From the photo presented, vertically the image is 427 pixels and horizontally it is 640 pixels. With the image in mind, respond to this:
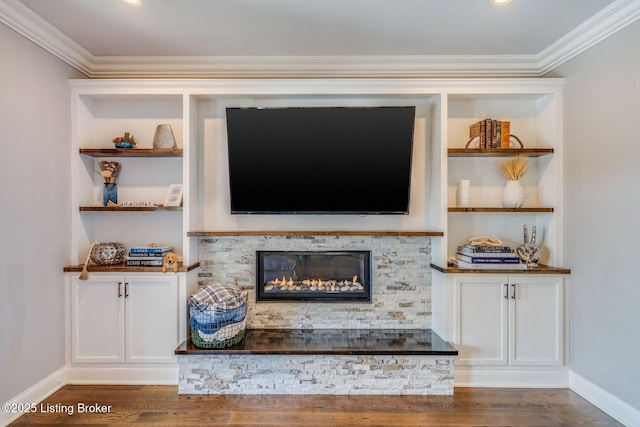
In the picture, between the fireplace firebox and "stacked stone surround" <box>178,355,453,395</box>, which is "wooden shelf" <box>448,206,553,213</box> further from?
"stacked stone surround" <box>178,355,453,395</box>

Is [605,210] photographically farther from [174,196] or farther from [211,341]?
[174,196]

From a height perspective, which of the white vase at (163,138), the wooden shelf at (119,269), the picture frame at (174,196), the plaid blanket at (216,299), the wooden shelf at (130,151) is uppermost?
the white vase at (163,138)

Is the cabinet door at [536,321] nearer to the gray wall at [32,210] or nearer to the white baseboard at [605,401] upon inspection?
the white baseboard at [605,401]

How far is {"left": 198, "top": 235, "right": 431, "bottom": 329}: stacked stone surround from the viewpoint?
3133 mm

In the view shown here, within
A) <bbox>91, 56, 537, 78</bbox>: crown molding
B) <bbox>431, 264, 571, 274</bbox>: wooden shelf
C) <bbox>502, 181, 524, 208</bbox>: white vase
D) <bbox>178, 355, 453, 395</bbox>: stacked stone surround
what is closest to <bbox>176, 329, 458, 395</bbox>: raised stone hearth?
<bbox>178, 355, 453, 395</bbox>: stacked stone surround

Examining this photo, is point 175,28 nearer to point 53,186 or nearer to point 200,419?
point 53,186

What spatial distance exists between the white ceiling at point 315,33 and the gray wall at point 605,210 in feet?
0.96

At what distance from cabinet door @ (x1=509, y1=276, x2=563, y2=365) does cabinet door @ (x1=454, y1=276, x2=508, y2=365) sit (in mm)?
75

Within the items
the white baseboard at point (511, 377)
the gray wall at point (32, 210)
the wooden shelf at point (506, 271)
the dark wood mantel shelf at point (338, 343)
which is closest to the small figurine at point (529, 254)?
the wooden shelf at point (506, 271)

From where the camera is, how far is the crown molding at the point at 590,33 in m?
2.25

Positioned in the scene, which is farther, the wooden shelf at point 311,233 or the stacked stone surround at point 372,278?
the stacked stone surround at point 372,278

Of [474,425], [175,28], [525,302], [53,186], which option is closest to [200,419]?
[474,425]

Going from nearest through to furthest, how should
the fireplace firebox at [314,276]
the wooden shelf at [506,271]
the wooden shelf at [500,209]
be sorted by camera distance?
the wooden shelf at [506,271]
the wooden shelf at [500,209]
the fireplace firebox at [314,276]

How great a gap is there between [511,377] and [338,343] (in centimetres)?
137
